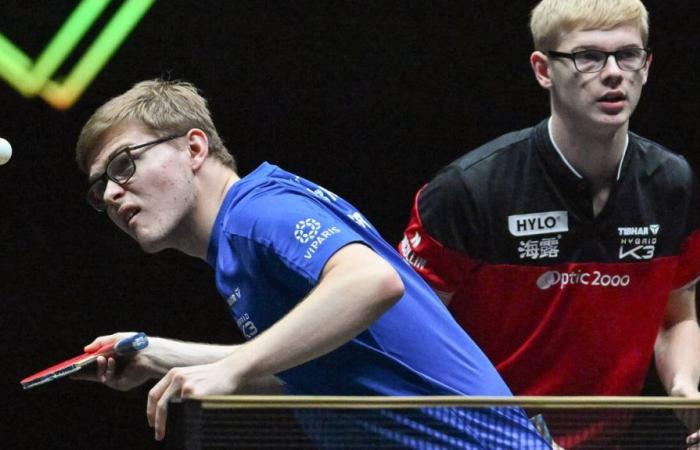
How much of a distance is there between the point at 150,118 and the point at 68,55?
1211 millimetres

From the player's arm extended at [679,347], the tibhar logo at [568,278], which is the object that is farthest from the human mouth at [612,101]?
the player's arm extended at [679,347]

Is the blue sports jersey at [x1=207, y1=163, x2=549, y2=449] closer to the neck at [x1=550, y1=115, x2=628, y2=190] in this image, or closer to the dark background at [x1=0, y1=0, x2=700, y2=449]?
the neck at [x1=550, y1=115, x2=628, y2=190]

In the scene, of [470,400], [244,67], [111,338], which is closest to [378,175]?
[244,67]

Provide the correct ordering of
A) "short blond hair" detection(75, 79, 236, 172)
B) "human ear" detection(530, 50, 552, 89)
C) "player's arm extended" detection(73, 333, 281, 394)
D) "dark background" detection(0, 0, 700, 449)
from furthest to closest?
"dark background" detection(0, 0, 700, 449) < "human ear" detection(530, 50, 552, 89) < "short blond hair" detection(75, 79, 236, 172) < "player's arm extended" detection(73, 333, 281, 394)

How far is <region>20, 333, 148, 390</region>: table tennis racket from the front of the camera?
241cm

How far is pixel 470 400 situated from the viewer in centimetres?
198

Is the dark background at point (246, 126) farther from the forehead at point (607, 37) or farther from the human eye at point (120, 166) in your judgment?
the human eye at point (120, 166)

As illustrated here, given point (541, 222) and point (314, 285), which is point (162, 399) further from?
point (541, 222)

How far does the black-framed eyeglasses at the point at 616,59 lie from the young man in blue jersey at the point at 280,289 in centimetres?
84

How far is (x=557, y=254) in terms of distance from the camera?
3.15 metres

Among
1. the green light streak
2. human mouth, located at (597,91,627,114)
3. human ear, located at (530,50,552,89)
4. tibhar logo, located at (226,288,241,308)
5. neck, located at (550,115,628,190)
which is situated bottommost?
the green light streak

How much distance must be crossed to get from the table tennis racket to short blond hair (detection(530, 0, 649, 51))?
3.99 feet

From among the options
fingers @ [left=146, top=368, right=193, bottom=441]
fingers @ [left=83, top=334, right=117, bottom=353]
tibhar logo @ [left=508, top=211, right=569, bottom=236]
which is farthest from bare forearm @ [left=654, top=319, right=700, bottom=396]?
fingers @ [left=146, top=368, right=193, bottom=441]

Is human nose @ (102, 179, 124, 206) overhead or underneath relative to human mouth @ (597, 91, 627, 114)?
underneath
